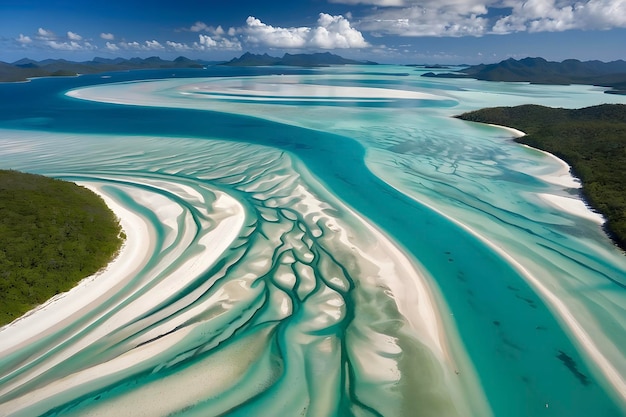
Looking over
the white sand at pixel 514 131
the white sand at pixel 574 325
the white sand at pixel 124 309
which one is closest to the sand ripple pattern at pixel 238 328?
the white sand at pixel 124 309

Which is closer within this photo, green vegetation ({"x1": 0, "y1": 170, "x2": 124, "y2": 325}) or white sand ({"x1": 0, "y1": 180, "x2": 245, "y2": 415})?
white sand ({"x1": 0, "y1": 180, "x2": 245, "y2": 415})

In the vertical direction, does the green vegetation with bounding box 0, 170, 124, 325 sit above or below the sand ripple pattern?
above

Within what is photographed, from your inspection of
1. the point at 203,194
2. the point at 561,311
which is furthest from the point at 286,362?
the point at 203,194

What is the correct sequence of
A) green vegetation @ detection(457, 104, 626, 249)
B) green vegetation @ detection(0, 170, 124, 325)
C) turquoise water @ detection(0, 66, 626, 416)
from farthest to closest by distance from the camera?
green vegetation @ detection(457, 104, 626, 249), green vegetation @ detection(0, 170, 124, 325), turquoise water @ detection(0, 66, 626, 416)

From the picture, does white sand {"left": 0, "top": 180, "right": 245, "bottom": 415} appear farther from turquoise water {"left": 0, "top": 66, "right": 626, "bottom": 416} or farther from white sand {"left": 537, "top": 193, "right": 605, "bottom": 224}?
white sand {"left": 537, "top": 193, "right": 605, "bottom": 224}

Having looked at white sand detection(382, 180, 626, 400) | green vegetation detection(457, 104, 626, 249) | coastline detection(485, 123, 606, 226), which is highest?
green vegetation detection(457, 104, 626, 249)

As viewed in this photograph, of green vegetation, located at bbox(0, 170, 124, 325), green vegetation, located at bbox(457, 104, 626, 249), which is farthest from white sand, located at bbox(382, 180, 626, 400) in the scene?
green vegetation, located at bbox(0, 170, 124, 325)
